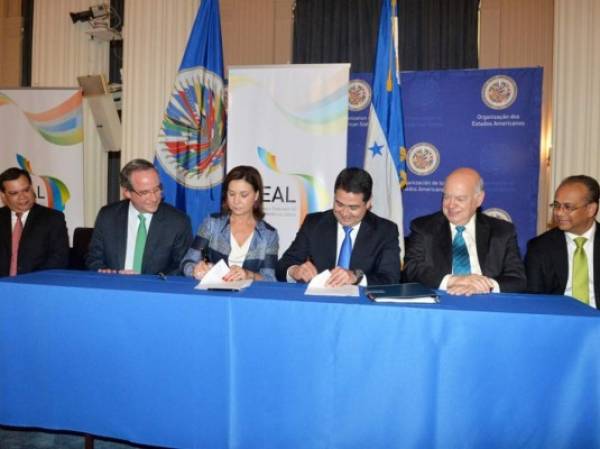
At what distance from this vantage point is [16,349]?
1.99 metres

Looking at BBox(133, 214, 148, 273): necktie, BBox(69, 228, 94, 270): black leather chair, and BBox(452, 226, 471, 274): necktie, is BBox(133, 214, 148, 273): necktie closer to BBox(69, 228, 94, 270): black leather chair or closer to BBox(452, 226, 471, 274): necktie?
BBox(69, 228, 94, 270): black leather chair

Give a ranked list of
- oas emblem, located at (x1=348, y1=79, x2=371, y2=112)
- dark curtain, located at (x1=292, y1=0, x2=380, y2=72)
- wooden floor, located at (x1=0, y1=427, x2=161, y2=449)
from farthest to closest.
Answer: dark curtain, located at (x1=292, y1=0, x2=380, y2=72) → oas emblem, located at (x1=348, y1=79, x2=371, y2=112) → wooden floor, located at (x1=0, y1=427, x2=161, y2=449)

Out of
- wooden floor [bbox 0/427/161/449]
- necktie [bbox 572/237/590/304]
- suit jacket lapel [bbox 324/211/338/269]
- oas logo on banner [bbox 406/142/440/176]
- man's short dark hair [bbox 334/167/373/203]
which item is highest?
oas logo on banner [bbox 406/142/440/176]

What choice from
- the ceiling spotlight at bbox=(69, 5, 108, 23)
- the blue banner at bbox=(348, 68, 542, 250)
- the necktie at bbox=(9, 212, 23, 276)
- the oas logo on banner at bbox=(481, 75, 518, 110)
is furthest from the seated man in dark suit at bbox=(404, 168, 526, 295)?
the ceiling spotlight at bbox=(69, 5, 108, 23)

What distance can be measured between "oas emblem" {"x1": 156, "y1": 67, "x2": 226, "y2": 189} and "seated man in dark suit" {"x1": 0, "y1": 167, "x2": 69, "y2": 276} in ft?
3.67

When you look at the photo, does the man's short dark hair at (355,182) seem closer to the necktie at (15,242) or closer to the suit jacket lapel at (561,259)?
the suit jacket lapel at (561,259)

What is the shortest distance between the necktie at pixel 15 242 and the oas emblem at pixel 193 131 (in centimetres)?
124

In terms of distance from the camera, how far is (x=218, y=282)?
83.9 inches

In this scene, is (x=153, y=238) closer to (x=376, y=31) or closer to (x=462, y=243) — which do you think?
(x=462, y=243)

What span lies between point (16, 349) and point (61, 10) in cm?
499

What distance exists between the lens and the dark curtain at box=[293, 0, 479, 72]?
17.3ft

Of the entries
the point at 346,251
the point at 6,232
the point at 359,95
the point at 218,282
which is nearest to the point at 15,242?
the point at 6,232

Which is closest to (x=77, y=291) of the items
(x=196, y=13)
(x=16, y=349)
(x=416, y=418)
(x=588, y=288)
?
(x=16, y=349)

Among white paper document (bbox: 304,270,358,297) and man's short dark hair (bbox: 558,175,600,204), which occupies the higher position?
man's short dark hair (bbox: 558,175,600,204)
